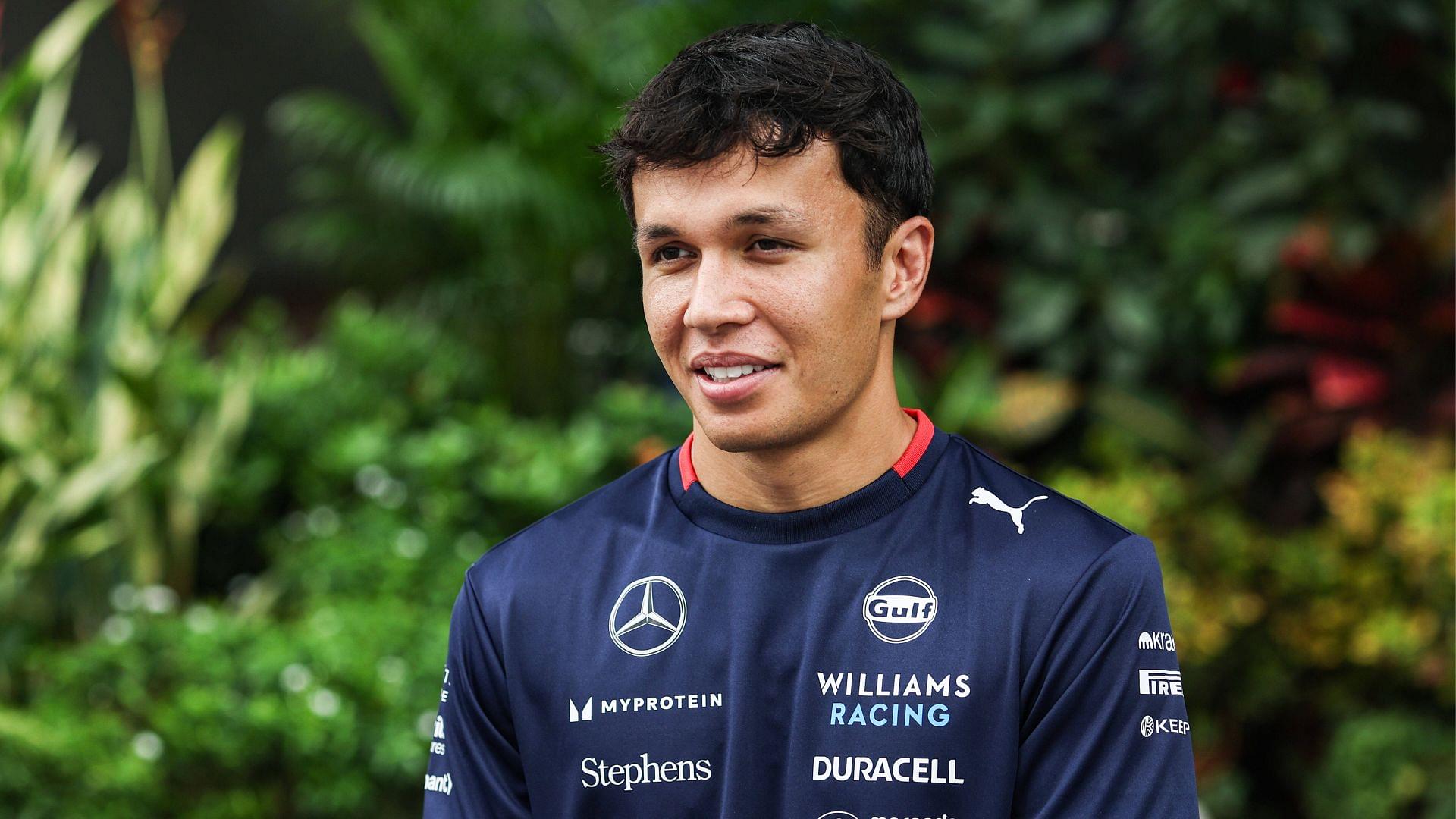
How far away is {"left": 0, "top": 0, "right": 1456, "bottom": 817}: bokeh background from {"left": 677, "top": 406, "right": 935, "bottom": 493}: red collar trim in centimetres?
216

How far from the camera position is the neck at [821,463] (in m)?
1.84

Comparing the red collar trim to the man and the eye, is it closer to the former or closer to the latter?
the man

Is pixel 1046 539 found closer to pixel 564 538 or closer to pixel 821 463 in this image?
pixel 821 463

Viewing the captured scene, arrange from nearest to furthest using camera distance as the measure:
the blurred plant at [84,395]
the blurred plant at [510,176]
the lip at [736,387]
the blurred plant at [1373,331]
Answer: the lip at [736,387], the blurred plant at [84,395], the blurred plant at [1373,331], the blurred plant at [510,176]

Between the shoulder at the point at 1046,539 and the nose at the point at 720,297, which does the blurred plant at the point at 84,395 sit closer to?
the nose at the point at 720,297

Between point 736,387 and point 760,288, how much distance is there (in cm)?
12

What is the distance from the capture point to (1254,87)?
555 centimetres

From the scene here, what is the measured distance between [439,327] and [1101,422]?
2.84m

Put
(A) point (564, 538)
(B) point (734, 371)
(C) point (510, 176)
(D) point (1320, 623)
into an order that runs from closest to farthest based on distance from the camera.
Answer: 1. (B) point (734, 371)
2. (A) point (564, 538)
3. (D) point (1320, 623)
4. (C) point (510, 176)

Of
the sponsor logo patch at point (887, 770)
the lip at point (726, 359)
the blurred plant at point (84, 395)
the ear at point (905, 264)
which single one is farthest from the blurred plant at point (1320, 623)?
the lip at point (726, 359)

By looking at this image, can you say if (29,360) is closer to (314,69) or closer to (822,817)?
(314,69)

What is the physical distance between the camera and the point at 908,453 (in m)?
1.90

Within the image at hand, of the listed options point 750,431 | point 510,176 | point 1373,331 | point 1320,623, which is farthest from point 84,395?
point 1373,331

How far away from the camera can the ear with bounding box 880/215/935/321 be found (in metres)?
1.84
